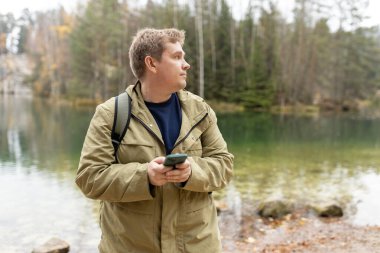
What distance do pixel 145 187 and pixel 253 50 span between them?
3277 centimetres

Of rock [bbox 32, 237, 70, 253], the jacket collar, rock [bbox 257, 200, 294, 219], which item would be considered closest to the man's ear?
the jacket collar

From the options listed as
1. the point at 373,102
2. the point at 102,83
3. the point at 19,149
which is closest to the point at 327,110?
the point at 373,102

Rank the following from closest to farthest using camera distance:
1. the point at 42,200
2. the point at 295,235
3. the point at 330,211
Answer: the point at 295,235
the point at 330,211
the point at 42,200

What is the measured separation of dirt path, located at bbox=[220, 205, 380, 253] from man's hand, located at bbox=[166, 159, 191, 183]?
371 cm

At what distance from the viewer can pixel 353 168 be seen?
10.5 meters

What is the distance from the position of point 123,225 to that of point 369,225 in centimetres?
537

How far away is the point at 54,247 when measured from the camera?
5.17m

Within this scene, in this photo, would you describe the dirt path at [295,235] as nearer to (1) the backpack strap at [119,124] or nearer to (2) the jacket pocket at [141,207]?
(2) the jacket pocket at [141,207]

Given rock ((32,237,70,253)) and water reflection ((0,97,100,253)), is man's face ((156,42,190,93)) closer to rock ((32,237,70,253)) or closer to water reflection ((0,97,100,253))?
rock ((32,237,70,253))

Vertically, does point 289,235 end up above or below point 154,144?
below

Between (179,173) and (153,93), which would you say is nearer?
(179,173)

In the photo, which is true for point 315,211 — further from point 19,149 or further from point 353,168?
point 19,149

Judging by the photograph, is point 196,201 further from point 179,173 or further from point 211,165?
point 179,173

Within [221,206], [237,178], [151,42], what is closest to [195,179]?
[151,42]
